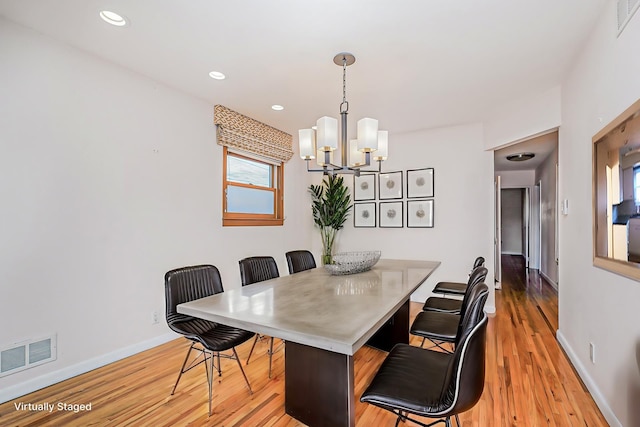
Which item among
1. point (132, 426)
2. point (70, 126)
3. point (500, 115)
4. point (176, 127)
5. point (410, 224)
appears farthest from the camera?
point (410, 224)

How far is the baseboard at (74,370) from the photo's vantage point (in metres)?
2.03

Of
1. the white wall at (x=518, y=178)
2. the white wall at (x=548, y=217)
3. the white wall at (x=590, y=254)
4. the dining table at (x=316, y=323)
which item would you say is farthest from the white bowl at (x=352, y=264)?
the white wall at (x=518, y=178)

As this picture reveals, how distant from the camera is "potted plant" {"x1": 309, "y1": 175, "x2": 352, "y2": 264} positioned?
192 inches

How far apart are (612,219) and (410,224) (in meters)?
2.77

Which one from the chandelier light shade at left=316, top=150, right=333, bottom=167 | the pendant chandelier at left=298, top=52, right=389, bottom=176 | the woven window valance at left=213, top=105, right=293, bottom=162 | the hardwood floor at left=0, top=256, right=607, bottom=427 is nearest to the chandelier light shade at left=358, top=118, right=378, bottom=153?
the pendant chandelier at left=298, top=52, right=389, bottom=176

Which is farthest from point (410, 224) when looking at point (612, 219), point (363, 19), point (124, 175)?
point (124, 175)

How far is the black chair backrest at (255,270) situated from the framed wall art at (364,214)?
2.39 m

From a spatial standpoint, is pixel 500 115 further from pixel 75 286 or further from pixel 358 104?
pixel 75 286

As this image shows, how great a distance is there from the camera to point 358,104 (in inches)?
135

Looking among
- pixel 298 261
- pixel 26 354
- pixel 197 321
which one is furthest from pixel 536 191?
pixel 26 354

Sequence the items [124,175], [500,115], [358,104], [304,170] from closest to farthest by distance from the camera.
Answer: [124,175], [358,104], [500,115], [304,170]

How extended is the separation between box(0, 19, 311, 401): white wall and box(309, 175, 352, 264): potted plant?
203cm

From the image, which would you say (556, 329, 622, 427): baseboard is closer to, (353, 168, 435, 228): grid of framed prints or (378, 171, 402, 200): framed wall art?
(353, 168, 435, 228): grid of framed prints

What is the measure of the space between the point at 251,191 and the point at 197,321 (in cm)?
230
